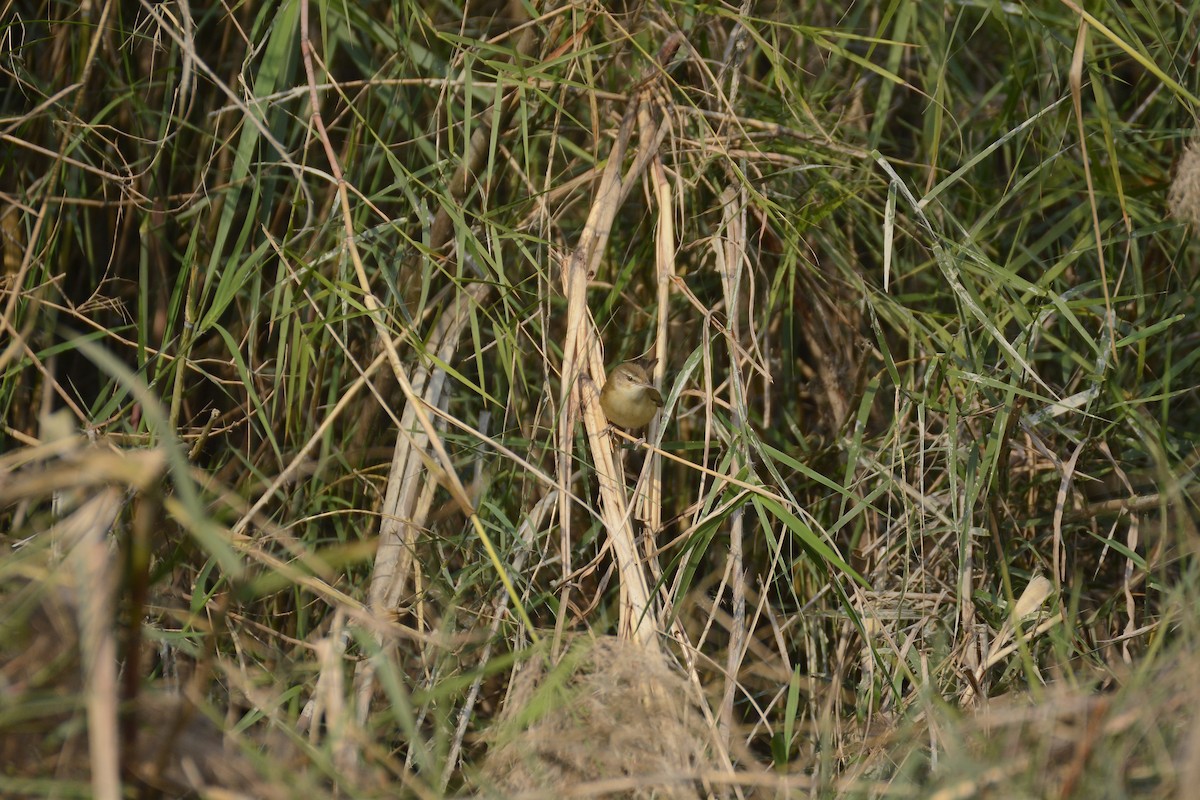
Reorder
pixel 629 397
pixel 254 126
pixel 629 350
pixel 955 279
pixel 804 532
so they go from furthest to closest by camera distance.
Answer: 1. pixel 629 350
2. pixel 254 126
3. pixel 629 397
4. pixel 955 279
5. pixel 804 532

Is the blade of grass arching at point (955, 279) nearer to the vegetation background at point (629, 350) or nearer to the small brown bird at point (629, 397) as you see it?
the vegetation background at point (629, 350)

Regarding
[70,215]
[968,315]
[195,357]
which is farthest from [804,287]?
[70,215]

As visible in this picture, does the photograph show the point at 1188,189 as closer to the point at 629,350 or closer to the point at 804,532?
the point at 804,532

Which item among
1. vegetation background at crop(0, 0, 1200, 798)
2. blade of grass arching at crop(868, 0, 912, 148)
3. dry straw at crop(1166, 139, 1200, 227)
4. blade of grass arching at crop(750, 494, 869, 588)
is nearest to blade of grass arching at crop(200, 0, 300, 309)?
vegetation background at crop(0, 0, 1200, 798)

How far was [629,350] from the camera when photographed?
3.03m

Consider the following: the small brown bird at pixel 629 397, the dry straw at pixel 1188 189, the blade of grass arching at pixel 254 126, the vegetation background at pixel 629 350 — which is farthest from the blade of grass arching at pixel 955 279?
the blade of grass arching at pixel 254 126

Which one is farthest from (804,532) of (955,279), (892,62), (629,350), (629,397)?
(892,62)

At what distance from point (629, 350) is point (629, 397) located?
0.50m

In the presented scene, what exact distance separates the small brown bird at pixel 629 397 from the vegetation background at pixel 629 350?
5 cm

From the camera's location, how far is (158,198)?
285 centimetres

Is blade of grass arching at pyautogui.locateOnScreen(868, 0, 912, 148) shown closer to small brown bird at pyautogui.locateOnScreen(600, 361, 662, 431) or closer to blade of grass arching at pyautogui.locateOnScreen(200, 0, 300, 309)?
small brown bird at pyautogui.locateOnScreen(600, 361, 662, 431)

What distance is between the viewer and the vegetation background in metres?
2.32

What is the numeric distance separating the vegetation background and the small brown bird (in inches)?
1.9

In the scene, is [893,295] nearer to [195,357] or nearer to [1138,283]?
[1138,283]
